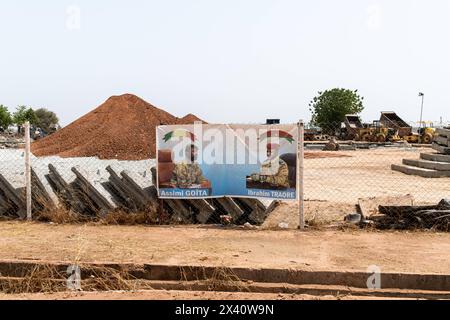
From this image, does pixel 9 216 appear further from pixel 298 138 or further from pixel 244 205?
pixel 298 138

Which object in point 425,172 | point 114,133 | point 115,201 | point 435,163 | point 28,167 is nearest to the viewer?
point 28,167

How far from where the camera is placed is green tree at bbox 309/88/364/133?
83.6m

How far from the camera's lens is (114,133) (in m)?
23.2

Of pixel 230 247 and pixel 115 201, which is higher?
pixel 115 201

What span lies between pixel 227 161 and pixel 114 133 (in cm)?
1599

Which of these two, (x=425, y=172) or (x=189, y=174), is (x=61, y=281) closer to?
(x=189, y=174)

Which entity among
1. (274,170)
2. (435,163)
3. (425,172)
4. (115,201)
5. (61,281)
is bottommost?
(61,281)

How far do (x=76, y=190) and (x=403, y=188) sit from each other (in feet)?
31.6

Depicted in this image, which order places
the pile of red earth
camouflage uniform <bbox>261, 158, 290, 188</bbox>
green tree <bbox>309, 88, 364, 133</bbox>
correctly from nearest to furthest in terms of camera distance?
camouflage uniform <bbox>261, 158, 290, 188</bbox> → the pile of red earth → green tree <bbox>309, 88, 364, 133</bbox>

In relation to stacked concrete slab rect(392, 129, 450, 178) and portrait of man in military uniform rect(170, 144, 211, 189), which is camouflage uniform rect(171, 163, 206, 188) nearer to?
portrait of man in military uniform rect(170, 144, 211, 189)

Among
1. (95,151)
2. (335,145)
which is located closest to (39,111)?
(335,145)

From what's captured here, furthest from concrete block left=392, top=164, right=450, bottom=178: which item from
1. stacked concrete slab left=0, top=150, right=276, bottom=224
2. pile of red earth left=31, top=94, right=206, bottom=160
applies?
stacked concrete slab left=0, top=150, right=276, bottom=224

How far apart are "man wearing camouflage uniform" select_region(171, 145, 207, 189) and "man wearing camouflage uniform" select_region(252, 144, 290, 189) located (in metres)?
1.05

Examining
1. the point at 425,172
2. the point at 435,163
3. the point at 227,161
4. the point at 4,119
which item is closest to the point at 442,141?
the point at 435,163
